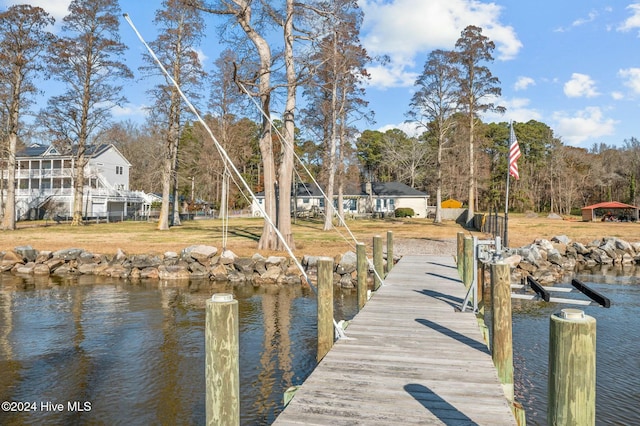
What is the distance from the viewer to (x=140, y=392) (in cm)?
680

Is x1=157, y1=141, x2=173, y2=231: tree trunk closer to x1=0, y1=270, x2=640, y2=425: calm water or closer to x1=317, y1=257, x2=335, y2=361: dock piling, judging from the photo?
x1=0, y1=270, x2=640, y2=425: calm water

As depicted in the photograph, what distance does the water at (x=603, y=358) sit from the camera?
638 cm

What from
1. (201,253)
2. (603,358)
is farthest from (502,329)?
(201,253)

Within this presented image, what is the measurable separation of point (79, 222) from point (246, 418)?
3204cm

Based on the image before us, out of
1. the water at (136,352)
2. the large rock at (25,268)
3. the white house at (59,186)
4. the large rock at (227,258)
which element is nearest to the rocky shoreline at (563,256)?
the water at (136,352)

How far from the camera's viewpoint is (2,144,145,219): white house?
144 feet

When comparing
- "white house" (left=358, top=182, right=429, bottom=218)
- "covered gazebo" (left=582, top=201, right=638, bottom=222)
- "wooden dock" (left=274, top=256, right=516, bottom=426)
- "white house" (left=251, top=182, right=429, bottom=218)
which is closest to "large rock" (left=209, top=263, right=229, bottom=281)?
"wooden dock" (left=274, top=256, right=516, bottom=426)

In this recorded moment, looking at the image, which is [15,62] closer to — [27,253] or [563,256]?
[27,253]

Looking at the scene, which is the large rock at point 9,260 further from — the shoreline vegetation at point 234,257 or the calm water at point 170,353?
the calm water at point 170,353

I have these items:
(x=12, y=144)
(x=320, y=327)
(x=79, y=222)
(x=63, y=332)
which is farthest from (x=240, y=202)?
(x=320, y=327)

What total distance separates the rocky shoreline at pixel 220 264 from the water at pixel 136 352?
1577 mm

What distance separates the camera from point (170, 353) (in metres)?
8.49

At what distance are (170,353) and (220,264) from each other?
8074 mm

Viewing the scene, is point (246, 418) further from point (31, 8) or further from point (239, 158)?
point (239, 158)
